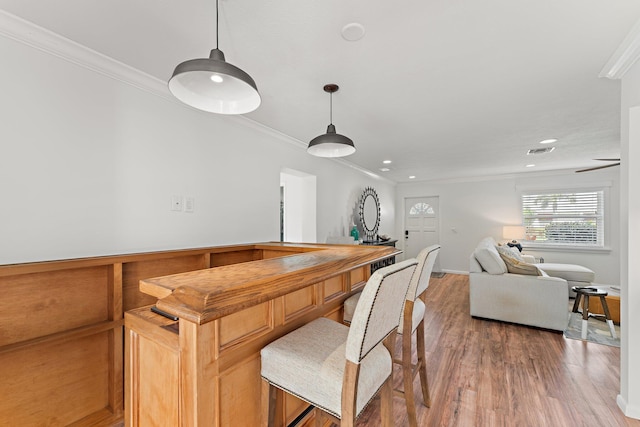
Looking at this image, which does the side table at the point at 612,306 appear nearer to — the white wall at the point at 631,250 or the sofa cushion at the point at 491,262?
the sofa cushion at the point at 491,262

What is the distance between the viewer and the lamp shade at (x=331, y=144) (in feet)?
6.67

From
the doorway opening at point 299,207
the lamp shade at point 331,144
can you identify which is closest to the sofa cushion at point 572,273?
the doorway opening at point 299,207

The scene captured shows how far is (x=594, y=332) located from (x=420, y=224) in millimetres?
4258

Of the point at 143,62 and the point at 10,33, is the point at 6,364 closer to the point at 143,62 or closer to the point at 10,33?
the point at 10,33

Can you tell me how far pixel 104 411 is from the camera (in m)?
1.75

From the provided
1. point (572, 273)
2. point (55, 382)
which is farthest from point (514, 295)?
point (55, 382)

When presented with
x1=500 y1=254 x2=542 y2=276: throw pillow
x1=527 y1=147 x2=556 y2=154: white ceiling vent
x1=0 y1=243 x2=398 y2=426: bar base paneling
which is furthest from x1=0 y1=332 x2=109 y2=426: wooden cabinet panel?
x1=527 y1=147 x2=556 y2=154: white ceiling vent

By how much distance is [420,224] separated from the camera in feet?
23.7

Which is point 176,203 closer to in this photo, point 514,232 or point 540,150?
point 540,150

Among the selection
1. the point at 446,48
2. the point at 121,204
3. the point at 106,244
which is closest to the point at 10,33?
the point at 121,204

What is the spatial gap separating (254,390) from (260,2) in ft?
5.95

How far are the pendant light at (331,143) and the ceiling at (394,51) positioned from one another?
33cm

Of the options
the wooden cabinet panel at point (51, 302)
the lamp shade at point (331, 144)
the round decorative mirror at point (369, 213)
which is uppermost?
the lamp shade at point (331, 144)

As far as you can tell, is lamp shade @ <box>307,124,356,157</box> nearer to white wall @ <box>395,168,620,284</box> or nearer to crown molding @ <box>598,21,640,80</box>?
crown molding @ <box>598,21,640,80</box>
